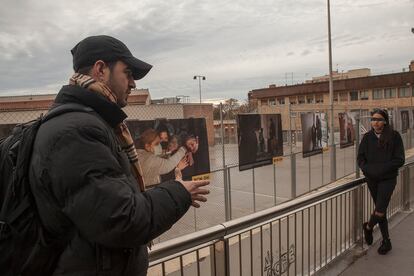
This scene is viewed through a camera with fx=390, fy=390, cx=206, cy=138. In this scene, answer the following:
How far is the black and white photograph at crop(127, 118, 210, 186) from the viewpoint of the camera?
23.3 feet

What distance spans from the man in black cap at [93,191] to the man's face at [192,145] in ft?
20.3

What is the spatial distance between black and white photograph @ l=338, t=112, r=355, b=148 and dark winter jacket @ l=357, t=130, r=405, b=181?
10171mm

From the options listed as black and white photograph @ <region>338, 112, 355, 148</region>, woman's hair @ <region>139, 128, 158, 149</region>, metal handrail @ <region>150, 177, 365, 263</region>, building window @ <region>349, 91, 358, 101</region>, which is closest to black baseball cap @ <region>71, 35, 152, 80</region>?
metal handrail @ <region>150, 177, 365, 263</region>

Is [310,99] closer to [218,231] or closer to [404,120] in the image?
[404,120]

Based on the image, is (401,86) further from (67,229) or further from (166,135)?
(67,229)

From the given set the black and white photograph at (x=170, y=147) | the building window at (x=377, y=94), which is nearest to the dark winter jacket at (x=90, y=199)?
the black and white photograph at (x=170, y=147)

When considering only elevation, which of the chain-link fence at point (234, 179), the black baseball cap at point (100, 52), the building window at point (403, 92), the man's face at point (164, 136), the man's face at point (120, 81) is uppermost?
the building window at point (403, 92)

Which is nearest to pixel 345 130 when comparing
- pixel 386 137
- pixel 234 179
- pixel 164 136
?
pixel 234 179

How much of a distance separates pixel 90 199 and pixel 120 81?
61 centimetres

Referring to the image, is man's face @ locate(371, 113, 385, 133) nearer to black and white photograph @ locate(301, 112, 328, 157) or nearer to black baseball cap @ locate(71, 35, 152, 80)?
black baseball cap @ locate(71, 35, 152, 80)

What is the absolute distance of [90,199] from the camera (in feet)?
4.56

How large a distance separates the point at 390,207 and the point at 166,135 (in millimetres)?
4125

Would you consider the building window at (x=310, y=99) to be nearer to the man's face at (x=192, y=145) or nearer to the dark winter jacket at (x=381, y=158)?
the man's face at (x=192, y=145)

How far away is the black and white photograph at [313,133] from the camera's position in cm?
1266
